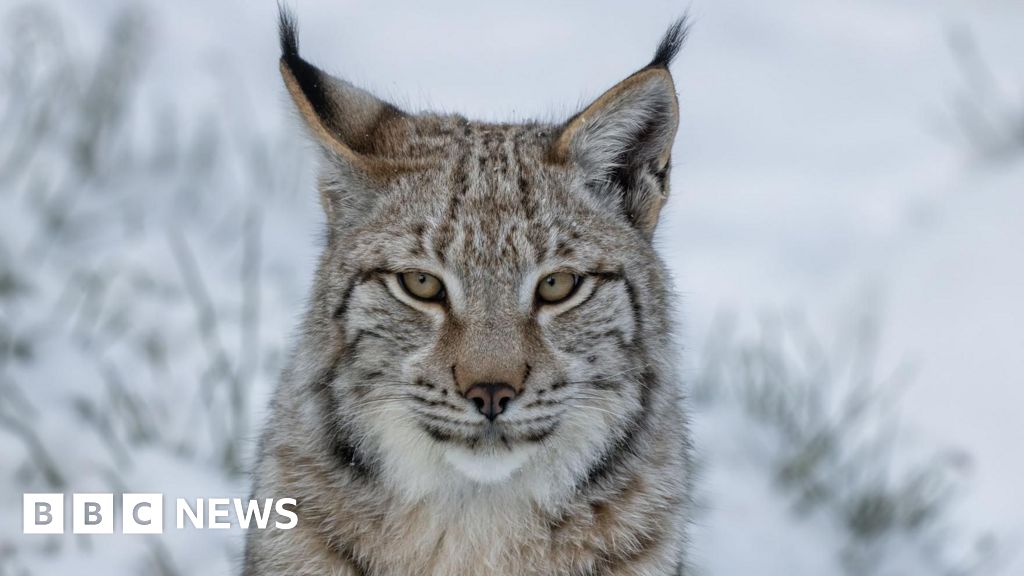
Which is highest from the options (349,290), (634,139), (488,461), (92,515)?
(634,139)

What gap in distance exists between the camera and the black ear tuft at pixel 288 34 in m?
3.65

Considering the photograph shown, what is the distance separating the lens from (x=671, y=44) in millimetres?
3674

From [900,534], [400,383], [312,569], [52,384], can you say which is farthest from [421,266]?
[900,534]

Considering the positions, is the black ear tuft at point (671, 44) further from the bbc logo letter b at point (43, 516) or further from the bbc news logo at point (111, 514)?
the bbc logo letter b at point (43, 516)

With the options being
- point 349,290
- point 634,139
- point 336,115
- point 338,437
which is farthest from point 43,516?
point 634,139

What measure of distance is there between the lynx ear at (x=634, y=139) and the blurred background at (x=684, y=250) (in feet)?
0.81

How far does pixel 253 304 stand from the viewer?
5.81m

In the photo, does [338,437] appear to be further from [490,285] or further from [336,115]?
[336,115]

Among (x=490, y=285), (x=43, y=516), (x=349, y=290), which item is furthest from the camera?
(x=43, y=516)

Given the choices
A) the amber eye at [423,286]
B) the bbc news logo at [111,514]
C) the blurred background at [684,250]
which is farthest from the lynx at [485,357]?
the bbc news logo at [111,514]

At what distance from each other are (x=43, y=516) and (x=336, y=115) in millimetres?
1784

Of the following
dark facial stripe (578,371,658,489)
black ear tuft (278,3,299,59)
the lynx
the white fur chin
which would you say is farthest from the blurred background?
the white fur chin

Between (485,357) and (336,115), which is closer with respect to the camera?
(485,357)

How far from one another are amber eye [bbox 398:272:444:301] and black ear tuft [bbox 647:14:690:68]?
771mm
